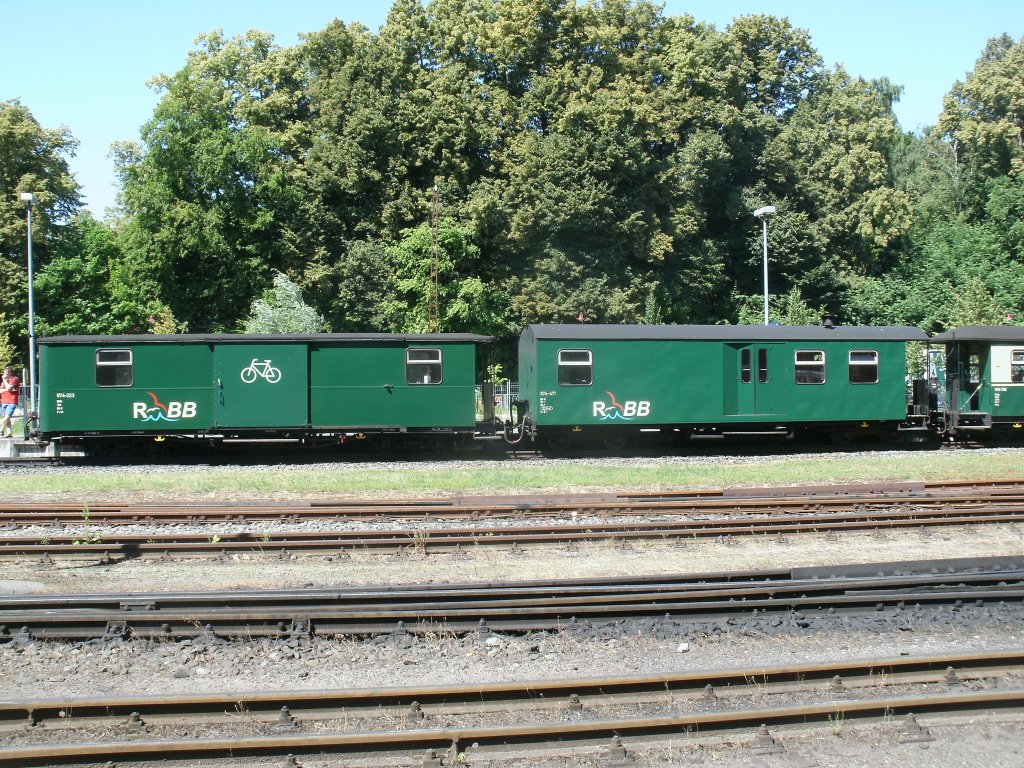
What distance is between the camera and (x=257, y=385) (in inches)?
790

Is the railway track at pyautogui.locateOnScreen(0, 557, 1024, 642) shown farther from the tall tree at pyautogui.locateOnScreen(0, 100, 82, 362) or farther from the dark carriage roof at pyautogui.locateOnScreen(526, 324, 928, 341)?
the tall tree at pyautogui.locateOnScreen(0, 100, 82, 362)

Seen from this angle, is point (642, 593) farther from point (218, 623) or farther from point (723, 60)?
point (723, 60)

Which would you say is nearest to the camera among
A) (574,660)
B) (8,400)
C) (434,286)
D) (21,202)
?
(574,660)

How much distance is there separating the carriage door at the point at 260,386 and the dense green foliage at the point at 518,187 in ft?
53.3

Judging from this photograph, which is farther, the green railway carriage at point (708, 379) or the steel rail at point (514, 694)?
the green railway carriage at point (708, 379)

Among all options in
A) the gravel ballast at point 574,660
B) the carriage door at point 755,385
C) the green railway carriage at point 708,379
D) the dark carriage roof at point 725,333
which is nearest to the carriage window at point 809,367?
the green railway carriage at point 708,379

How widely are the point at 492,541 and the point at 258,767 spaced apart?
6.65 m

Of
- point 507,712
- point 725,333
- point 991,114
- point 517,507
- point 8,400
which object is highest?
point 991,114

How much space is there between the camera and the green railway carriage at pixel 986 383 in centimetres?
2203

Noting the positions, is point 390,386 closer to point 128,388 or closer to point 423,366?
point 423,366

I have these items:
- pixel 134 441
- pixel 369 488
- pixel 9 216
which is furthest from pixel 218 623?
pixel 9 216

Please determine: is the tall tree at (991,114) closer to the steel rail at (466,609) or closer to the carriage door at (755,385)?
the carriage door at (755,385)

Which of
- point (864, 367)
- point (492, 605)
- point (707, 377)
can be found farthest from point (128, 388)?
point (864, 367)

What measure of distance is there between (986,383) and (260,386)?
1829 centimetres
